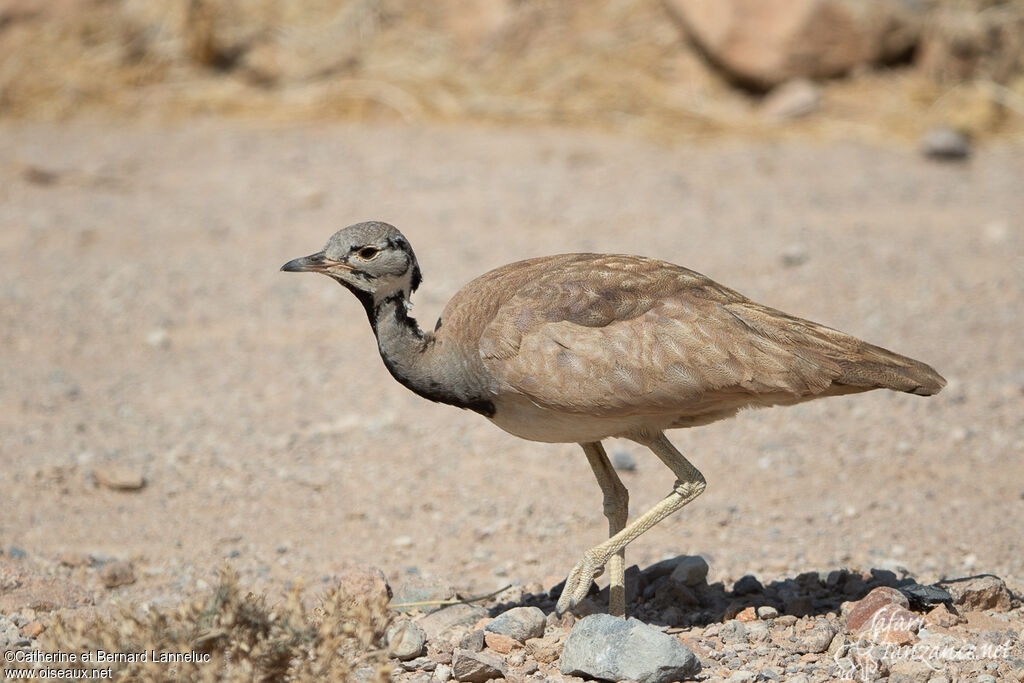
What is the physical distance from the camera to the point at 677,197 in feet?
32.4

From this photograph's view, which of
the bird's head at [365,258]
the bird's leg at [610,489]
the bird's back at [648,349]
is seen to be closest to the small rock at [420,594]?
the bird's leg at [610,489]

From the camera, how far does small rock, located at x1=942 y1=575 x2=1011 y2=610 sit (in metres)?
4.34

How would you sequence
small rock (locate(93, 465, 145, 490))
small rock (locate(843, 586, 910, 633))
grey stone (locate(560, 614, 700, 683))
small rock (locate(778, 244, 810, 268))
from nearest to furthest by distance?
grey stone (locate(560, 614, 700, 683)) → small rock (locate(843, 586, 910, 633)) → small rock (locate(93, 465, 145, 490)) → small rock (locate(778, 244, 810, 268))

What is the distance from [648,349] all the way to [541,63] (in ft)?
28.9

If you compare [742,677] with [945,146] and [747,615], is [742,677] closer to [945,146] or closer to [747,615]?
[747,615]

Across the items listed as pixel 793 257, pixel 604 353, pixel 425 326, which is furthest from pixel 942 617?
pixel 793 257

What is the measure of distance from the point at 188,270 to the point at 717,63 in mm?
6045

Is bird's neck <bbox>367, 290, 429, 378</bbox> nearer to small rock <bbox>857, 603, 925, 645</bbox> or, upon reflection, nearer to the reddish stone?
the reddish stone

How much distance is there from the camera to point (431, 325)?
25.8 feet

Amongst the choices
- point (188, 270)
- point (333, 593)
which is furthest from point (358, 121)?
point (333, 593)

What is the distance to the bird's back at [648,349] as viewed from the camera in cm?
409

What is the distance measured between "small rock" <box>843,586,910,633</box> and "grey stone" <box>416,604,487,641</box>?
1.39 metres

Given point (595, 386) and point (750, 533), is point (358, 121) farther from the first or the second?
point (595, 386)

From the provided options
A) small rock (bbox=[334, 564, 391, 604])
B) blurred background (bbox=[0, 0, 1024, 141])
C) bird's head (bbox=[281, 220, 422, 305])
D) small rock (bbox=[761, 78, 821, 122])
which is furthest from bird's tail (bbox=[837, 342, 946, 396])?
small rock (bbox=[761, 78, 821, 122])
